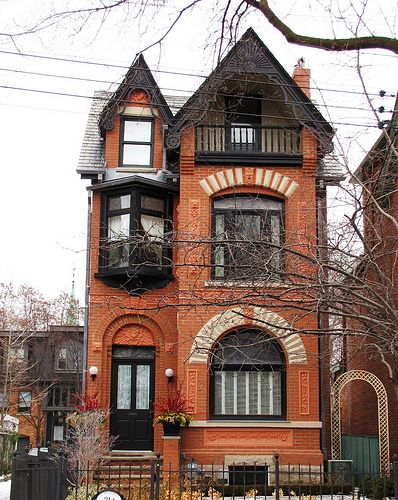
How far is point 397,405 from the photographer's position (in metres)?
20.6

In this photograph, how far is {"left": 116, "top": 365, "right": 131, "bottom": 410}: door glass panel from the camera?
830 inches

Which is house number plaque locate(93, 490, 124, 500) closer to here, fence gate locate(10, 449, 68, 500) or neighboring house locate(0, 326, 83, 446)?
fence gate locate(10, 449, 68, 500)

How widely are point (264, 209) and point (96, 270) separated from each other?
15.9ft

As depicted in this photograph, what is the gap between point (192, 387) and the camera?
64.3 ft

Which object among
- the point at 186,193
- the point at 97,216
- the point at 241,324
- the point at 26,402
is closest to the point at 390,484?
the point at 241,324

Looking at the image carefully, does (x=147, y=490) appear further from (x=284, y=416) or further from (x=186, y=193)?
(x=186, y=193)

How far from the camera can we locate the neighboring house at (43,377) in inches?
1738

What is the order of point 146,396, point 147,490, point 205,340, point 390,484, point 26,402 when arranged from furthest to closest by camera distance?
point 26,402 → point 146,396 → point 205,340 → point 390,484 → point 147,490

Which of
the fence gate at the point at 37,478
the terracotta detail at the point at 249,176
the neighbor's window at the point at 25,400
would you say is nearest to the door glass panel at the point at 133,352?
the terracotta detail at the point at 249,176

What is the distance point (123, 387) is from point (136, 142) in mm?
6841

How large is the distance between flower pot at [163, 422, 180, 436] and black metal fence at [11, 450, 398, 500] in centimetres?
80

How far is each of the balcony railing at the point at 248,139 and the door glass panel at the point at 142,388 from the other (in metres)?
6.00

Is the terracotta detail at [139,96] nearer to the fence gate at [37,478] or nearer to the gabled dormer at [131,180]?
the gabled dormer at [131,180]

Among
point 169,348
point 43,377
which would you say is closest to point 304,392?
point 169,348
